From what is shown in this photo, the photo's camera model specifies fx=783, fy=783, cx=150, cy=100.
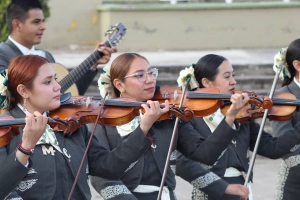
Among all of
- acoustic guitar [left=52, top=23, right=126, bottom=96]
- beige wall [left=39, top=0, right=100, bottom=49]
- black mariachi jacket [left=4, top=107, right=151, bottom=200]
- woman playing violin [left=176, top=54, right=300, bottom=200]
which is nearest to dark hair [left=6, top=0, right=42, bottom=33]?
acoustic guitar [left=52, top=23, right=126, bottom=96]

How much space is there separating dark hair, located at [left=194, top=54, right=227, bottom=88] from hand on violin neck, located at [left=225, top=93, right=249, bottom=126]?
579mm

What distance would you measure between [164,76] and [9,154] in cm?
697

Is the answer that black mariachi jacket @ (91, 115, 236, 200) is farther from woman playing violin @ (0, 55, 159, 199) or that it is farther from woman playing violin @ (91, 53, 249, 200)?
woman playing violin @ (0, 55, 159, 199)

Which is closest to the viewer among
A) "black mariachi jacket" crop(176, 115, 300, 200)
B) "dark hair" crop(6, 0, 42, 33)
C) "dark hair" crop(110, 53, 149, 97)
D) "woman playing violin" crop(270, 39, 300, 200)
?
"dark hair" crop(110, 53, 149, 97)

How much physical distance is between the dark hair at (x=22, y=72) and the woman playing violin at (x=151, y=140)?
63 cm

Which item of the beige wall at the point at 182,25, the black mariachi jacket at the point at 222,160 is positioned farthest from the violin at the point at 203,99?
the beige wall at the point at 182,25

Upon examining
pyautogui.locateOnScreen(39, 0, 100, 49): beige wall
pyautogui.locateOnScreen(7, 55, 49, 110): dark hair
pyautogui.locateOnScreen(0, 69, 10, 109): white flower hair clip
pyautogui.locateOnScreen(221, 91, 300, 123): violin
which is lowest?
pyautogui.locateOnScreen(39, 0, 100, 49): beige wall

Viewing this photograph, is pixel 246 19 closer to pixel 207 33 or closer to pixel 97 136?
pixel 207 33

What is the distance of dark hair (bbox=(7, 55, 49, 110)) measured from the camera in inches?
→ 150

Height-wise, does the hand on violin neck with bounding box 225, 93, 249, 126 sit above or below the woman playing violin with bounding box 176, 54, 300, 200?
above

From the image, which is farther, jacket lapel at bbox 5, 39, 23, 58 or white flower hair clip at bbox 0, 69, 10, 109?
jacket lapel at bbox 5, 39, 23, 58

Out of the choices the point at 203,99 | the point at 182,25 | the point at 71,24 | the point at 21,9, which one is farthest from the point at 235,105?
the point at 71,24

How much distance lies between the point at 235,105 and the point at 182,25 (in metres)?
8.72

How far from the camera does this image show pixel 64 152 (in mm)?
3820
